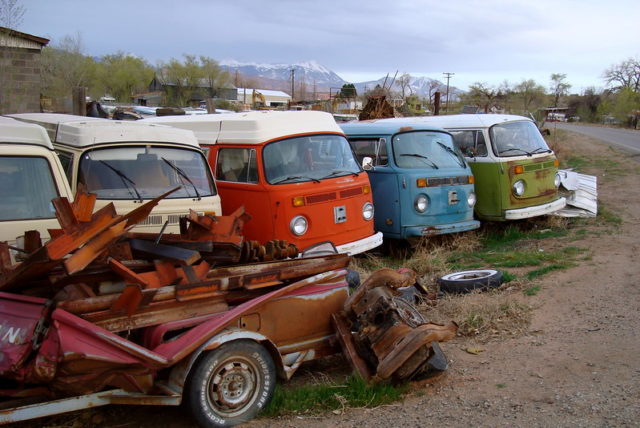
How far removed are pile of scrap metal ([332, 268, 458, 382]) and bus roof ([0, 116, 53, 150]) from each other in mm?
3192

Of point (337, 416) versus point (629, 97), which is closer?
point (337, 416)

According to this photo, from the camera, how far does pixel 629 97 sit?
193 ft

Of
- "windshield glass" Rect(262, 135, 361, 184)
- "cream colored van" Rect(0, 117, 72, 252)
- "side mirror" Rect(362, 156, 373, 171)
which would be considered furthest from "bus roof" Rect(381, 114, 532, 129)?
"cream colored van" Rect(0, 117, 72, 252)

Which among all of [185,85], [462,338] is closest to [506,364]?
[462,338]

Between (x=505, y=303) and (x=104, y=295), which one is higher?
(x=104, y=295)

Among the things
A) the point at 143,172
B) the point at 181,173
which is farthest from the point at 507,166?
the point at 143,172

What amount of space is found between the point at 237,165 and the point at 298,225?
130cm

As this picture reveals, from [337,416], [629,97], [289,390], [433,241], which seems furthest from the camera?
[629,97]

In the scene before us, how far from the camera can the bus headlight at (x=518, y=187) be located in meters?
10.3

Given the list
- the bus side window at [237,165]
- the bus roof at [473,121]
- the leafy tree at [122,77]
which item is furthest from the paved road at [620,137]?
the leafy tree at [122,77]

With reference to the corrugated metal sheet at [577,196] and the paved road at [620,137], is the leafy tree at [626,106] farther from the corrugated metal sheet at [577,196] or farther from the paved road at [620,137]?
the corrugated metal sheet at [577,196]

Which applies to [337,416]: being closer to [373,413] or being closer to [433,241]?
[373,413]

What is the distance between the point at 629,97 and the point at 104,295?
6391 centimetres

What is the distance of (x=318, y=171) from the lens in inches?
319
